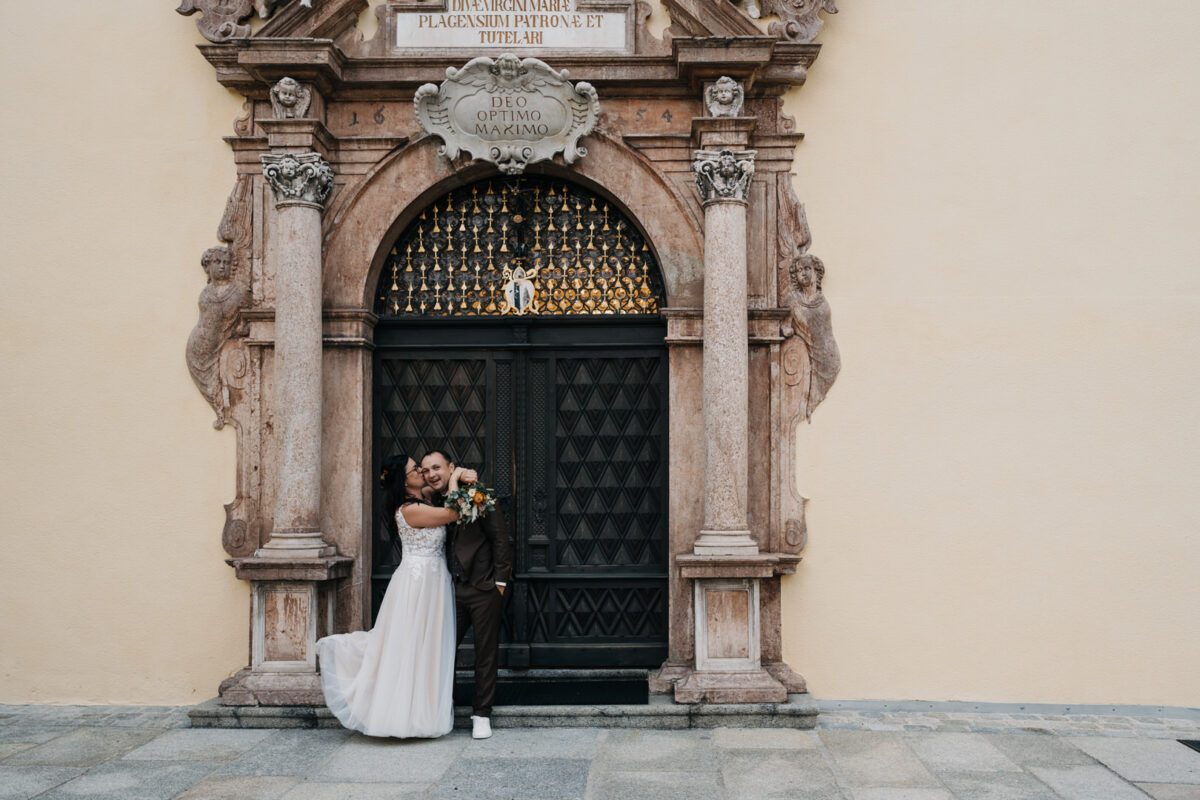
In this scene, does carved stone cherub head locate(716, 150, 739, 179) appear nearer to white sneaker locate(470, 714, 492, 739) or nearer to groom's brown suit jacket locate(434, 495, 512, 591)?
groom's brown suit jacket locate(434, 495, 512, 591)

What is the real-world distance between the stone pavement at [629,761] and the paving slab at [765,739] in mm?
12

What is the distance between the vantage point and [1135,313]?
7.13 m

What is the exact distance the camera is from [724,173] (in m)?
6.84

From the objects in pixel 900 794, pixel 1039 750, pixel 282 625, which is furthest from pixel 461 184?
pixel 1039 750

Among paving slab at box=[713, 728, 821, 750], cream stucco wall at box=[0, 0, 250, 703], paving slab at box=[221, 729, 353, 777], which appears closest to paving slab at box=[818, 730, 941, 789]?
paving slab at box=[713, 728, 821, 750]

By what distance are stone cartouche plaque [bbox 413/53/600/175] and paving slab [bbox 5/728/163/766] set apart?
14.3 feet

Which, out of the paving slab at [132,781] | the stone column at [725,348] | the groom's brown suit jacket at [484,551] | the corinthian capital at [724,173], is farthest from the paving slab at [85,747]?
the corinthian capital at [724,173]

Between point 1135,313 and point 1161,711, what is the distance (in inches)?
109

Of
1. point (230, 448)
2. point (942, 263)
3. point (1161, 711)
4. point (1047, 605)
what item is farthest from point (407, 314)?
point (1161, 711)

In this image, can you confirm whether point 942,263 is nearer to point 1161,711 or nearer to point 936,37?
point 936,37

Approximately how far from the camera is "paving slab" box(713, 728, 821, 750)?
6021mm

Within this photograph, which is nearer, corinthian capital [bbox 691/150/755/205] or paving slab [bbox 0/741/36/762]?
paving slab [bbox 0/741/36/762]

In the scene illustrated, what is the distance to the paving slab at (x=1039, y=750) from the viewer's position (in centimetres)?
583

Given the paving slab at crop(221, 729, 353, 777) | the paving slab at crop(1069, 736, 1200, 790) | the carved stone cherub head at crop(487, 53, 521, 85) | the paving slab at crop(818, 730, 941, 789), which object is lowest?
the paving slab at crop(1069, 736, 1200, 790)
